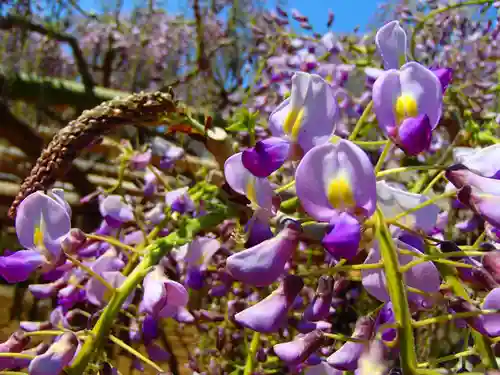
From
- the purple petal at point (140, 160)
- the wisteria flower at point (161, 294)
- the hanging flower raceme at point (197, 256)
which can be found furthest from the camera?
the purple petal at point (140, 160)

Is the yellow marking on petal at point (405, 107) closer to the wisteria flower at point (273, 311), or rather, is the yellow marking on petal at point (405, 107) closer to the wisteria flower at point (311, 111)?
the wisteria flower at point (311, 111)

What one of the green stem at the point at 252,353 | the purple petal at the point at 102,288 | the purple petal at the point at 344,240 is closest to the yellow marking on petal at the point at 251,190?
the purple petal at the point at 344,240

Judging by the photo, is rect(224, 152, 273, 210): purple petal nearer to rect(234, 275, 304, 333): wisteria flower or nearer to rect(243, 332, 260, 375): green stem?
rect(234, 275, 304, 333): wisteria flower

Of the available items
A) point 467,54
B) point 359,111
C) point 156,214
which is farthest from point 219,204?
point 467,54

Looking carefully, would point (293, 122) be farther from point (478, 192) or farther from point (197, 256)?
point (197, 256)

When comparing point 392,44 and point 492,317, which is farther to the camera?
point 392,44

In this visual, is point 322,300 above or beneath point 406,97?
beneath

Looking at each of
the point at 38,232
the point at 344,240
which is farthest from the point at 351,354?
the point at 38,232
